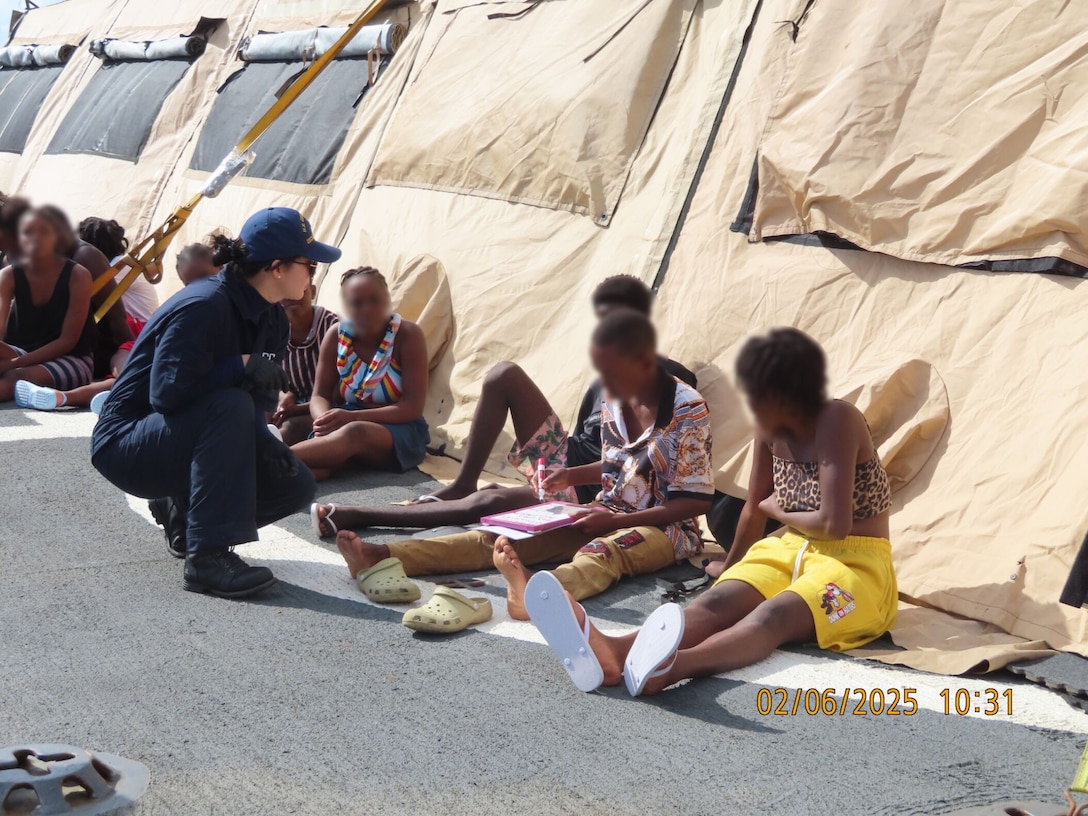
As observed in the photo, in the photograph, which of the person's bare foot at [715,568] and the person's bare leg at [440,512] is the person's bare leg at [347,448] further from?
the person's bare foot at [715,568]

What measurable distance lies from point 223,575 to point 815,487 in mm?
1774

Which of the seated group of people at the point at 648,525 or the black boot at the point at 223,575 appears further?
A: the black boot at the point at 223,575

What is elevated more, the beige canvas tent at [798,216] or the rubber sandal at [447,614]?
the beige canvas tent at [798,216]

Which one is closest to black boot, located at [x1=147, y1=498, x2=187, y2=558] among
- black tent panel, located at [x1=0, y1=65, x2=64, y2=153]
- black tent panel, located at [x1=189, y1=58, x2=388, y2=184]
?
black tent panel, located at [x1=189, y1=58, x2=388, y2=184]

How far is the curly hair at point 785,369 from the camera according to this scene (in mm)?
1644

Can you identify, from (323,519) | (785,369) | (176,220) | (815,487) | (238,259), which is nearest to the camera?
(785,369)

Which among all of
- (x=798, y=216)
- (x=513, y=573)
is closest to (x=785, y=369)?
(x=513, y=573)

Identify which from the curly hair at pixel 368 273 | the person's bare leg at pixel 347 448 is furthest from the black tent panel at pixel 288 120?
the person's bare leg at pixel 347 448

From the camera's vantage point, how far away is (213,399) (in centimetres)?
375

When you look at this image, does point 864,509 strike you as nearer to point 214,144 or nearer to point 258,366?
point 258,366

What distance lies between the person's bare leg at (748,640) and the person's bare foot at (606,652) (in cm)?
11

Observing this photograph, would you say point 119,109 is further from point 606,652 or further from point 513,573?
point 606,652

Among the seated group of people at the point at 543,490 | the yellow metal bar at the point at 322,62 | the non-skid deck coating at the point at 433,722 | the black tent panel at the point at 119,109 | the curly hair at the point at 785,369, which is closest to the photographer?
the curly hair at the point at 785,369

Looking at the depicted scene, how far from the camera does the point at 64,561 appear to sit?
4020mm
